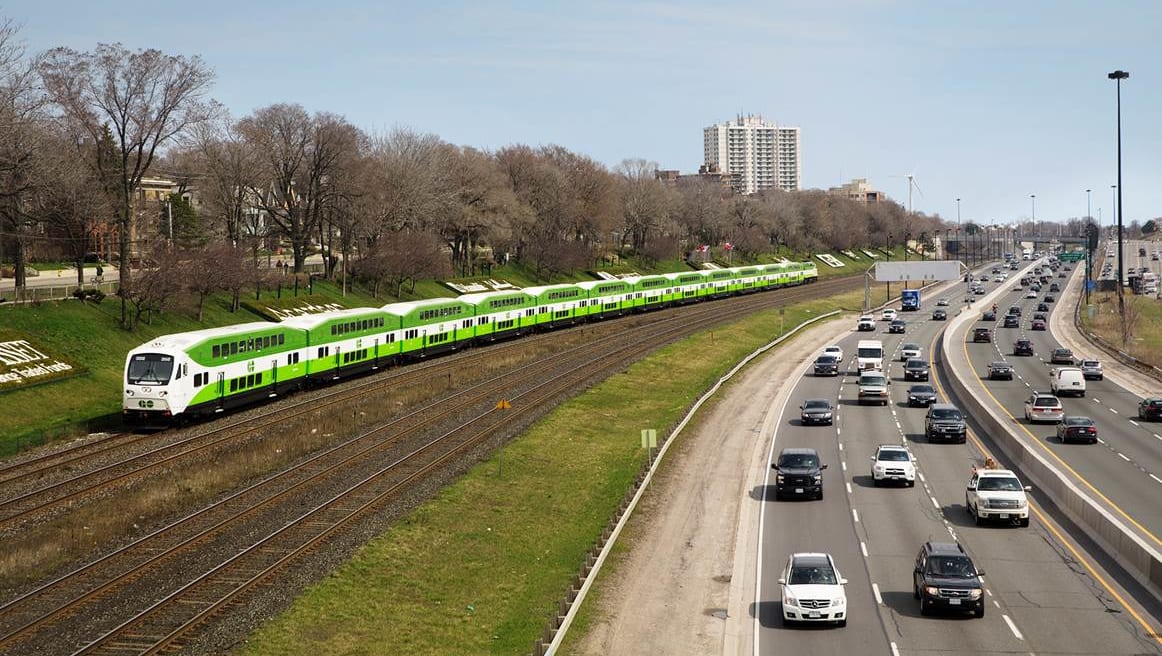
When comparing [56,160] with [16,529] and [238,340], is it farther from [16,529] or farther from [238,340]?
[16,529]

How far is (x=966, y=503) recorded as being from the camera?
3709cm

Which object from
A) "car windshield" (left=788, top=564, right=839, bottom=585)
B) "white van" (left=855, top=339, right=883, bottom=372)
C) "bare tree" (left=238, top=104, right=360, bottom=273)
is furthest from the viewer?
"bare tree" (left=238, top=104, right=360, bottom=273)

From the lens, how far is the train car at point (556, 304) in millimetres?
88375

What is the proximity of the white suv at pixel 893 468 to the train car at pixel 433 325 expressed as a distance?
111 ft

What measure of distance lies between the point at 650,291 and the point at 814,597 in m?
88.3

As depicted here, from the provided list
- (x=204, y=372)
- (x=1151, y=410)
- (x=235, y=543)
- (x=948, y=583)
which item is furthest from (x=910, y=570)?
(x=1151, y=410)

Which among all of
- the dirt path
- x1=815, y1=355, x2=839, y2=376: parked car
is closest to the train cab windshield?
the dirt path

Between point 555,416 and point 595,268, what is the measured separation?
9556cm

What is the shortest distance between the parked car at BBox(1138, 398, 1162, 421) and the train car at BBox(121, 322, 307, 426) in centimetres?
4331

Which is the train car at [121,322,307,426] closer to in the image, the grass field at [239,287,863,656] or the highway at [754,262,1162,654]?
the grass field at [239,287,863,656]

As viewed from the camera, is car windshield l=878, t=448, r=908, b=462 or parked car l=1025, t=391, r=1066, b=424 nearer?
car windshield l=878, t=448, r=908, b=462

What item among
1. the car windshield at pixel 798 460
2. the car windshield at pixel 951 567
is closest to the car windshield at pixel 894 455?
the car windshield at pixel 798 460

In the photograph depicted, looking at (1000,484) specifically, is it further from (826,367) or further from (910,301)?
(910,301)

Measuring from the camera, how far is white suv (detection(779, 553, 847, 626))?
24.5 meters
